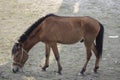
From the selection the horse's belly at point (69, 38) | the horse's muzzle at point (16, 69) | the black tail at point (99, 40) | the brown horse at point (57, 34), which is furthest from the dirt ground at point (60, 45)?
the horse's belly at point (69, 38)

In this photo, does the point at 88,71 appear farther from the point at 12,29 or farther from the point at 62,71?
the point at 12,29

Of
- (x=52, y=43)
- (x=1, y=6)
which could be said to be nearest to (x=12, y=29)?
(x=1, y=6)

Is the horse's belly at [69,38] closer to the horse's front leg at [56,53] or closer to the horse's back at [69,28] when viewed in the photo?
the horse's back at [69,28]

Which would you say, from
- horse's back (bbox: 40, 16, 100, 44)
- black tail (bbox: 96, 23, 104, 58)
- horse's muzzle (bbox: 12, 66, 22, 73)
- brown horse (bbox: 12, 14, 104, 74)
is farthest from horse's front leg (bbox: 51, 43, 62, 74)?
black tail (bbox: 96, 23, 104, 58)

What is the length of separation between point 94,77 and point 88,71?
35 centimetres

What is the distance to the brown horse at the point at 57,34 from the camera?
6.92 meters

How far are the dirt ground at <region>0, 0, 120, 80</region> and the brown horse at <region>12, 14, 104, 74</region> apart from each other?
0.25m

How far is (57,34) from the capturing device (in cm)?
714

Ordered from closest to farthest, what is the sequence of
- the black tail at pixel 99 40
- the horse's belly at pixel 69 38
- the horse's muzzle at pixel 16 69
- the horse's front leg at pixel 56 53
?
the horse's muzzle at pixel 16 69, the horse's front leg at pixel 56 53, the horse's belly at pixel 69 38, the black tail at pixel 99 40

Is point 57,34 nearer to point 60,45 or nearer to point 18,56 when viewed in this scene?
point 18,56

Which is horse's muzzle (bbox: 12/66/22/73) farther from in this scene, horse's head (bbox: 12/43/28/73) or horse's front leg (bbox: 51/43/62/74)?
horse's front leg (bbox: 51/43/62/74)

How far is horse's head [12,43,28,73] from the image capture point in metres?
6.78

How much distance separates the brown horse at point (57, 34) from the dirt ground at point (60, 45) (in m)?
0.25

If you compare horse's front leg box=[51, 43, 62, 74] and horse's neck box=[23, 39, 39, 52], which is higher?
horse's neck box=[23, 39, 39, 52]
